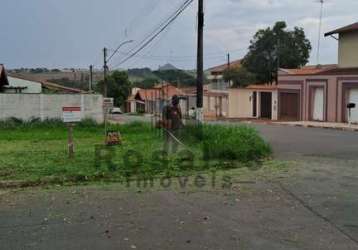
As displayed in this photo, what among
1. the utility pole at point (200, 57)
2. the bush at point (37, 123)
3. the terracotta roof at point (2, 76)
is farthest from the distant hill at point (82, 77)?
the utility pole at point (200, 57)

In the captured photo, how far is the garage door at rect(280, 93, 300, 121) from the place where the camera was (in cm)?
4788

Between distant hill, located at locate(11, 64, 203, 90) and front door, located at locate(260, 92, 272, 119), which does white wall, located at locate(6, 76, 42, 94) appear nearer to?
distant hill, located at locate(11, 64, 203, 90)

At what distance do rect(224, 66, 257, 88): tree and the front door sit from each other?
1262 cm

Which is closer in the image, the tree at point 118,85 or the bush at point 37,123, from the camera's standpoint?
the bush at point 37,123

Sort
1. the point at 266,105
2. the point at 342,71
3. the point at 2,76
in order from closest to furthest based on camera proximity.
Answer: the point at 342,71 < the point at 2,76 < the point at 266,105

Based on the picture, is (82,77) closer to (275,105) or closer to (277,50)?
(277,50)

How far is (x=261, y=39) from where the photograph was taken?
6681cm

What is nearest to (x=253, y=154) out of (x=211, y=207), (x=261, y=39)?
(x=211, y=207)

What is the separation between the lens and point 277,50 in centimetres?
6569

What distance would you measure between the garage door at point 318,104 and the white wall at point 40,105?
16936 millimetres

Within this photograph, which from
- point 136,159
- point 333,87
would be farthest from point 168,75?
point 136,159

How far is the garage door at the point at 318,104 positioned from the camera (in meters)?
41.9

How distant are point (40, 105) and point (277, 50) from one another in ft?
124

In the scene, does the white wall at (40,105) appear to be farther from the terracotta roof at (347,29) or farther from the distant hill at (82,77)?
the distant hill at (82,77)
